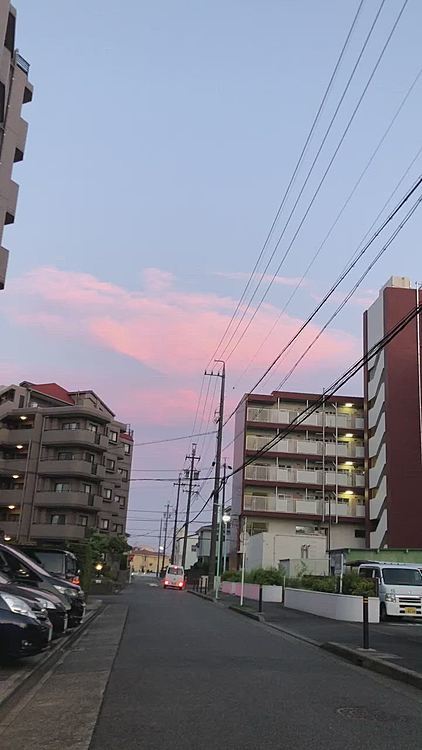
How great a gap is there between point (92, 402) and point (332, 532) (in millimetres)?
23772

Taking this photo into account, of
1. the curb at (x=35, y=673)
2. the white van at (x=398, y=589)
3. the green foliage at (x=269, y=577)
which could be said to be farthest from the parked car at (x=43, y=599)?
the green foliage at (x=269, y=577)

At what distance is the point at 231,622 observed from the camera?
19656 mm

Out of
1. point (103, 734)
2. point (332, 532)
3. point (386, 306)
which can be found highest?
point (386, 306)

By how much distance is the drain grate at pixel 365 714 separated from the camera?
695cm

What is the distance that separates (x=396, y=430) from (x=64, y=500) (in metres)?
23.5

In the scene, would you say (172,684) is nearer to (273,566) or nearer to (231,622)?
(231,622)

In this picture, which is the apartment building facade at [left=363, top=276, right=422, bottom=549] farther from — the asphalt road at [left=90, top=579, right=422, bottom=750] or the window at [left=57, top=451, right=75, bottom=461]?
the asphalt road at [left=90, top=579, right=422, bottom=750]

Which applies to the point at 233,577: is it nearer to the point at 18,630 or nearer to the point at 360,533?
the point at 360,533

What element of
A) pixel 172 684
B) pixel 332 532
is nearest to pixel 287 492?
pixel 332 532

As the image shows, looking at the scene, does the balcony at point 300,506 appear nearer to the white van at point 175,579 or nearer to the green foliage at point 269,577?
the green foliage at point 269,577

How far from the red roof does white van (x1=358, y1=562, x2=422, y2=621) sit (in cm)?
3798

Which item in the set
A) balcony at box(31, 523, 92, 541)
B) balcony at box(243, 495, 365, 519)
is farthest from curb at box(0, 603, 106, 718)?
balcony at box(31, 523, 92, 541)

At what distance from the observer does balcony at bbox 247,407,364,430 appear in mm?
50844

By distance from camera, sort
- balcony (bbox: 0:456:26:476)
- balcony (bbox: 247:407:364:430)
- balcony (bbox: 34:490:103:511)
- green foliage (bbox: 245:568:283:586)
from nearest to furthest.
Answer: green foliage (bbox: 245:568:283:586) < balcony (bbox: 34:490:103:511) < balcony (bbox: 0:456:26:476) < balcony (bbox: 247:407:364:430)
